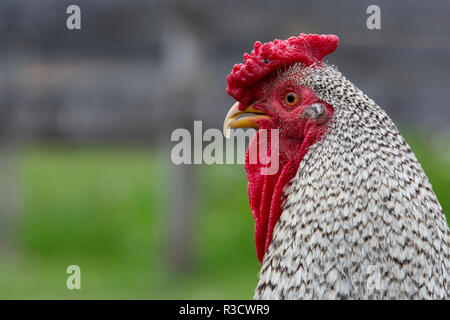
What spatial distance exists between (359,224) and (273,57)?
2.57 ft

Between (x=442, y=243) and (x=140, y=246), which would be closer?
(x=442, y=243)

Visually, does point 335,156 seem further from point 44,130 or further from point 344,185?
point 44,130

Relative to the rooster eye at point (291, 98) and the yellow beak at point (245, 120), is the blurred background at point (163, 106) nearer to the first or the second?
the yellow beak at point (245, 120)

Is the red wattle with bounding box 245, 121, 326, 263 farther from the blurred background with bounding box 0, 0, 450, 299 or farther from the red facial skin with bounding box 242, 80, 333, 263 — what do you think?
the blurred background with bounding box 0, 0, 450, 299

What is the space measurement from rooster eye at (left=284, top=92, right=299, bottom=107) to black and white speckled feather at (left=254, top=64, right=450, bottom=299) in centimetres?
19

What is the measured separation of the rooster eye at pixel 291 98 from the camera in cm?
235

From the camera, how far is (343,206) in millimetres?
2018

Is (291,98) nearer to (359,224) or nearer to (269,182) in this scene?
(269,182)

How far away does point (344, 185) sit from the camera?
2045 mm

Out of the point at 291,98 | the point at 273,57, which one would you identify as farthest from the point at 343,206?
the point at 273,57

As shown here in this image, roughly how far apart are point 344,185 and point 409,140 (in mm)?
4852
